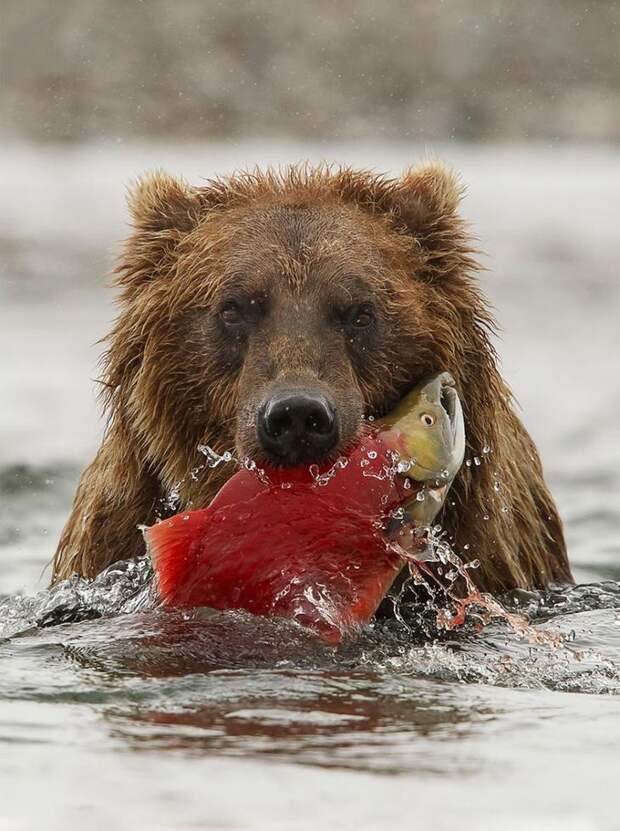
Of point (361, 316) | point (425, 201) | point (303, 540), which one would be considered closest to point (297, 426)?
point (303, 540)

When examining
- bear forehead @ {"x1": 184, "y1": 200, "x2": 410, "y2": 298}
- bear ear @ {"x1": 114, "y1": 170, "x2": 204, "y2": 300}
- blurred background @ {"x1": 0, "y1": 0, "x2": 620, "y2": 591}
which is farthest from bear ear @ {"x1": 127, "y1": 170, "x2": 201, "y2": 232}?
blurred background @ {"x1": 0, "y1": 0, "x2": 620, "y2": 591}

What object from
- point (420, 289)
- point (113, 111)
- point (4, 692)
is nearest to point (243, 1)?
point (113, 111)

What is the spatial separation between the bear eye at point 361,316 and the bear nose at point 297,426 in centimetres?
59

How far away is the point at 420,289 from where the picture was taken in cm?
653

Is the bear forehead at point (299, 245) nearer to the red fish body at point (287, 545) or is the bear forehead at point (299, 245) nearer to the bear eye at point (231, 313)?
the bear eye at point (231, 313)

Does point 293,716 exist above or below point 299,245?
below

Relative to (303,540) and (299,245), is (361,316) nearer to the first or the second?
(299,245)

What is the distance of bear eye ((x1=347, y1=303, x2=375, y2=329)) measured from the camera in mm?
6340

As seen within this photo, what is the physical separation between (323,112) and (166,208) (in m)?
14.4

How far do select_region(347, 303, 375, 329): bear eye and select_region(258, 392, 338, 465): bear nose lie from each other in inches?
23.2

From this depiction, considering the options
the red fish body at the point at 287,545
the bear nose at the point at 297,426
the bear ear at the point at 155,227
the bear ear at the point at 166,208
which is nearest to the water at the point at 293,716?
the red fish body at the point at 287,545

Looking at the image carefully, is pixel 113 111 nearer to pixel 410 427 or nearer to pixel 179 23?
pixel 179 23

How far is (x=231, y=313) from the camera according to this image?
21.0 ft

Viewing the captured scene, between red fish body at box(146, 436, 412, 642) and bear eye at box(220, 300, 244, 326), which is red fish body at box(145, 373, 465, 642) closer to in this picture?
red fish body at box(146, 436, 412, 642)
